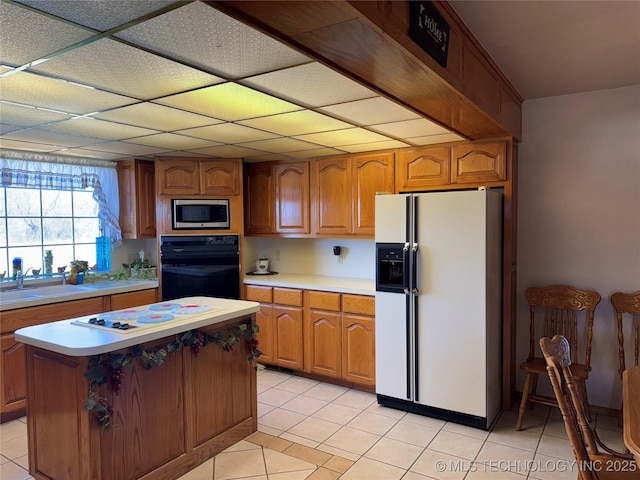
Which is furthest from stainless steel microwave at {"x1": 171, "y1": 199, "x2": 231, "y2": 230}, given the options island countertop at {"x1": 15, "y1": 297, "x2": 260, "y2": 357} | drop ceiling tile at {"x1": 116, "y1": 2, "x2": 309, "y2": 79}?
drop ceiling tile at {"x1": 116, "y1": 2, "x2": 309, "y2": 79}

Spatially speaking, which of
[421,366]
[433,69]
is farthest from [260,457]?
[433,69]

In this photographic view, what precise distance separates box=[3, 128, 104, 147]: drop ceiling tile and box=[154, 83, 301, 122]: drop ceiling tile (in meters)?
1.32

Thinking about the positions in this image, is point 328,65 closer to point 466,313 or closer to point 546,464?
point 466,313

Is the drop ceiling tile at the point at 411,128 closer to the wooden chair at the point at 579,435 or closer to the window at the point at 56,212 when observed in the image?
the wooden chair at the point at 579,435

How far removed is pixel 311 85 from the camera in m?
2.01

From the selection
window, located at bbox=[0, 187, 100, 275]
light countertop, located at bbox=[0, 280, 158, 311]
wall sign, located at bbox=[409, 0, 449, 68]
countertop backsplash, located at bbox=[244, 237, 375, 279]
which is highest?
wall sign, located at bbox=[409, 0, 449, 68]

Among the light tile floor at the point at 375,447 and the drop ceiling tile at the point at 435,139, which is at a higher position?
the drop ceiling tile at the point at 435,139

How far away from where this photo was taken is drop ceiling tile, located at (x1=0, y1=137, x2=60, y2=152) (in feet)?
11.0

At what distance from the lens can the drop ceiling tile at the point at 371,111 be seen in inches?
91.1

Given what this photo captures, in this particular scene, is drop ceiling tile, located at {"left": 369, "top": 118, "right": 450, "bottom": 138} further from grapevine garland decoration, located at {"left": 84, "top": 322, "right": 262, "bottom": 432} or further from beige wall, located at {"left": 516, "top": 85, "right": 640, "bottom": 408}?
grapevine garland decoration, located at {"left": 84, "top": 322, "right": 262, "bottom": 432}

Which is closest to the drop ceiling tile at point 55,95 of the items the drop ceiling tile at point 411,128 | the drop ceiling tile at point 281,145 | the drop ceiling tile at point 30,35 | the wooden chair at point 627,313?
the drop ceiling tile at point 30,35

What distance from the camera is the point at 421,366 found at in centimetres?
316

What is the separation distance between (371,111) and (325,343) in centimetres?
218

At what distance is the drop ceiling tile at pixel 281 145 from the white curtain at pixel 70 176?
5.62ft
